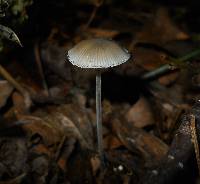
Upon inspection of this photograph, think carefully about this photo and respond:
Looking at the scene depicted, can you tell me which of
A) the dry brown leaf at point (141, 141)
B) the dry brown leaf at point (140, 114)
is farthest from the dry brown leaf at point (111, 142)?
the dry brown leaf at point (140, 114)

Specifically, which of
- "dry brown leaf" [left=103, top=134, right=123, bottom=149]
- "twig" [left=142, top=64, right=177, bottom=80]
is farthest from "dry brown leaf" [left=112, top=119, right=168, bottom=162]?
"twig" [left=142, top=64, right=177, bottom=80]

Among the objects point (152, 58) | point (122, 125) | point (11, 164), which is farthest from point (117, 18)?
point (11, 164)

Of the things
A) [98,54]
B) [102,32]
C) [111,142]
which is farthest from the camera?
[102,32]

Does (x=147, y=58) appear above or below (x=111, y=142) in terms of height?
above

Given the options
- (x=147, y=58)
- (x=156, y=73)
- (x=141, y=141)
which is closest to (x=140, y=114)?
(x=141, y=141)

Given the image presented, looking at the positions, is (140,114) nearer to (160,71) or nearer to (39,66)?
(160,71)

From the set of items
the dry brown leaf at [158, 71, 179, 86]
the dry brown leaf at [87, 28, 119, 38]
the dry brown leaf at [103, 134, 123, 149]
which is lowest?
the dry brown leaf at [103, 134, 123, 149]

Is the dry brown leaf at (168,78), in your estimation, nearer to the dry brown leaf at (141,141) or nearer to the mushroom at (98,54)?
the dry brown leaf at (141,141)

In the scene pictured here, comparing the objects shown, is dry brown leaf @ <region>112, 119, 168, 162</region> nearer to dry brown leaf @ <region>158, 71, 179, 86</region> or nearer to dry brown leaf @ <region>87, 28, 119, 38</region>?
dry brown leaf @ <region>158, 71, 179, 86</region>
